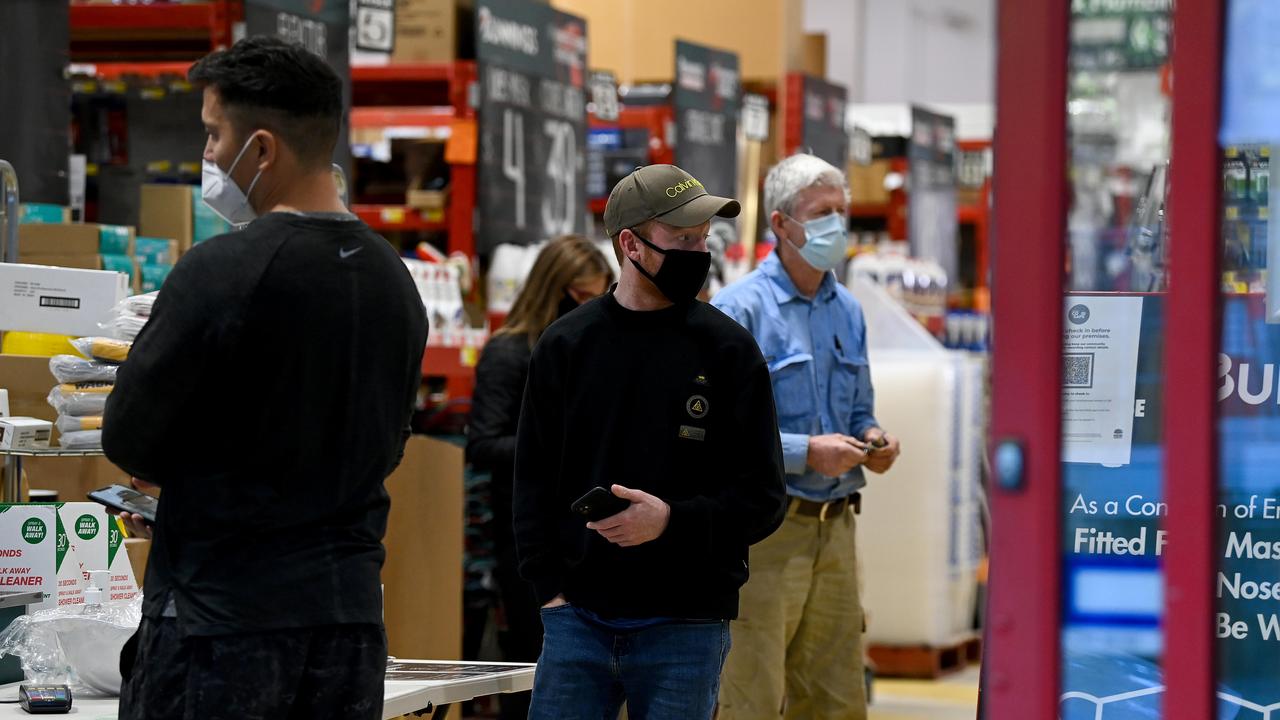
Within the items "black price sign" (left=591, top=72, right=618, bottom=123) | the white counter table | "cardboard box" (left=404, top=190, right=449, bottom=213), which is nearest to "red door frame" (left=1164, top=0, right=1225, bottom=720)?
the white counter table

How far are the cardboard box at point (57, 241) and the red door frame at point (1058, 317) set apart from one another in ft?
11.4

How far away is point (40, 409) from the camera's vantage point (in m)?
3.98

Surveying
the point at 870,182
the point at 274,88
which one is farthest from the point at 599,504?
the point at 870,182

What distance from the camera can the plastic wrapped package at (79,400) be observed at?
3.64 m

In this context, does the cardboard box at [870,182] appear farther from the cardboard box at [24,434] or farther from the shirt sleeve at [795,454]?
the cardboard box at [24,434]

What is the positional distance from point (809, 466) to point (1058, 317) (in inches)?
94.7

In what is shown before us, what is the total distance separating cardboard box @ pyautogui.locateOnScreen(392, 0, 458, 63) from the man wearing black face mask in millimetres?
4138

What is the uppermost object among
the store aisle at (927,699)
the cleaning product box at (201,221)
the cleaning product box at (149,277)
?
the cleaning product box at (201,221)

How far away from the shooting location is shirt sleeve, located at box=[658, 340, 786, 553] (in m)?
2.80

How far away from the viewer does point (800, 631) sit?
4.11m

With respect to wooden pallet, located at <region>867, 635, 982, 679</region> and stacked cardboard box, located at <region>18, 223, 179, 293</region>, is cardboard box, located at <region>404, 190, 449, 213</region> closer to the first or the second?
stacked cardboard box, located at <region>18, 223, 179, 293</region>

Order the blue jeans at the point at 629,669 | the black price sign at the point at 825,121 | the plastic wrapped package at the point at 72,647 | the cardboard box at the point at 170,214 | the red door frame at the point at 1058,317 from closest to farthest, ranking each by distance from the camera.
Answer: the red door frame at the point at 1058,317, the blue jeans at the point at 629,669, the plastic wrapped package at the point at 72,647, the cardboard box at the point at 170,214, the black price sign at the point at 825,121

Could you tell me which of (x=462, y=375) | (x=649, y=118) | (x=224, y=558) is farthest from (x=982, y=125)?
(x=224, y=558)

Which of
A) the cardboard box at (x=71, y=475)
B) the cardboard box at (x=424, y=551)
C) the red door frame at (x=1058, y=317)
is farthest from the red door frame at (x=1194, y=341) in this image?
the cardboard box at (x=424, y=551)
